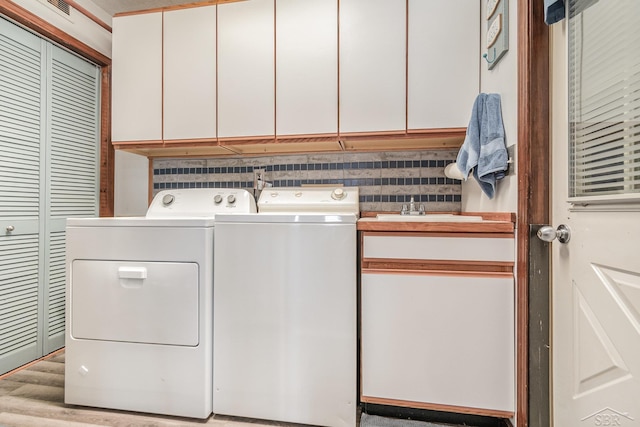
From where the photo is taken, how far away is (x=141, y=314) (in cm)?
150

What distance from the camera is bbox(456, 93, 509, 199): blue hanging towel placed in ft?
4.52

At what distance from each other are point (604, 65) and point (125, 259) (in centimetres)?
192

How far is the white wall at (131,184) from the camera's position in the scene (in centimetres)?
247

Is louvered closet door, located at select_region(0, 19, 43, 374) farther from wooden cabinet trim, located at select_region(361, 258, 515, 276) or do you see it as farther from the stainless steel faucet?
the stainless steel faucet

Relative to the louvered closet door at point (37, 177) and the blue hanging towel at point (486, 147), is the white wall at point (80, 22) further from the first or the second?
the blue hanging towel at point (486, 147)

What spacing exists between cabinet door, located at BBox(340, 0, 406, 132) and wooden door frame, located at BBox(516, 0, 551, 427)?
650 mm

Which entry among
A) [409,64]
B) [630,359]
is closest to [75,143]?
[409,64]

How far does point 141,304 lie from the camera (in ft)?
4.93

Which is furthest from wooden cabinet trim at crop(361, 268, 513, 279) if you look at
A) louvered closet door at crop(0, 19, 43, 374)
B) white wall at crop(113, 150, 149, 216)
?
louvered closet door at crop(0, 19, 43, 374)

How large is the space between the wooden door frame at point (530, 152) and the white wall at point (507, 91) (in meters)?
0.05

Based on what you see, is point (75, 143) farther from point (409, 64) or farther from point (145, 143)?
point (409, 64)

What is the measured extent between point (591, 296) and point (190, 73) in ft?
7.27

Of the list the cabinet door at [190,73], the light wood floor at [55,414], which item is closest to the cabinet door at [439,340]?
the light wood floor at [55,414]

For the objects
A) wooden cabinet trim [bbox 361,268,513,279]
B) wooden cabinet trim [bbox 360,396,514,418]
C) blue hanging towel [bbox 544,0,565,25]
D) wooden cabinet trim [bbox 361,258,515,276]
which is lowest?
wooden cabinet trim [bbox 360,396,514,418]
